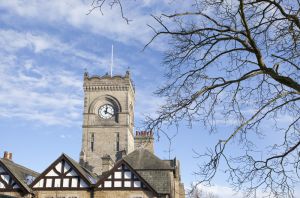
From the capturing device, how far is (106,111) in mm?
65125

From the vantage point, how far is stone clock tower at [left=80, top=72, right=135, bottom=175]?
6241cm

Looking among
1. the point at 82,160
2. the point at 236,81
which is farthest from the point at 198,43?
the point at 82,160

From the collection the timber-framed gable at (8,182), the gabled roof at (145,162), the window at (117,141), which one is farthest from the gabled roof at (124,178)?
the window at (117,141)

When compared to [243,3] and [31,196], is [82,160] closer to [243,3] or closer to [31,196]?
[31,196]

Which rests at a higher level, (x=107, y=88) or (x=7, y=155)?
(x=107, y=88)

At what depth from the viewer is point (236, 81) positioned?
9.40m

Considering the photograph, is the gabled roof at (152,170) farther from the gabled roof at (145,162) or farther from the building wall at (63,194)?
the building wall at (63,194)

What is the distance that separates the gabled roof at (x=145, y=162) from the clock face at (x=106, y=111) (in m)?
31.9

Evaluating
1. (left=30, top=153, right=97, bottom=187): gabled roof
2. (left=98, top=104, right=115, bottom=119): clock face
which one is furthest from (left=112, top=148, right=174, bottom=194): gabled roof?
(left=98, top=104, right=115, bottom=119): clock face

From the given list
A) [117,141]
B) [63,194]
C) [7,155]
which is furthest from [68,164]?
[117,141]

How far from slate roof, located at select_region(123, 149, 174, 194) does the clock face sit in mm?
32145

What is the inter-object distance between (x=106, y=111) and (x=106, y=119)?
4.57ft

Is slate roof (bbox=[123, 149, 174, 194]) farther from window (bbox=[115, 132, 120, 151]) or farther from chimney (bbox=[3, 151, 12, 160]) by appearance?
window (bbox=[115, 132, 120, 151])

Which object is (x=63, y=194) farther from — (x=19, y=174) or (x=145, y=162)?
(x=145, y=162)
